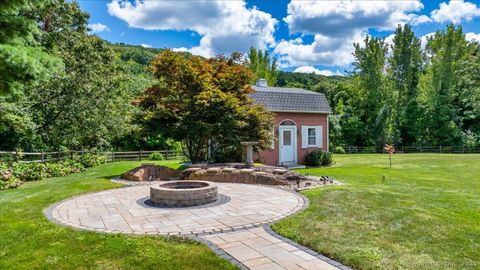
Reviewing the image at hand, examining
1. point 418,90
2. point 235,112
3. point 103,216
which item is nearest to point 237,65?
point 235,112

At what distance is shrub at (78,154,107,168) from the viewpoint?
17930 millimetres

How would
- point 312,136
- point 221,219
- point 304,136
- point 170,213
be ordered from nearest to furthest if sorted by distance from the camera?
point 221,219, point 170,213, point 304,136, point 312,136

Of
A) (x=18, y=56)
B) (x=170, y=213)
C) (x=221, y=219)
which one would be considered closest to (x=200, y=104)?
(x=170, y=213)

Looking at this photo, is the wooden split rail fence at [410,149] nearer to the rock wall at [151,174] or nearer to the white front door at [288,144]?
the white front door at [288,144]

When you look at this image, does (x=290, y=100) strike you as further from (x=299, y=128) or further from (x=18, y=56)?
(x=18, y=56)

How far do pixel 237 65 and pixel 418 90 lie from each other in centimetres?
2756

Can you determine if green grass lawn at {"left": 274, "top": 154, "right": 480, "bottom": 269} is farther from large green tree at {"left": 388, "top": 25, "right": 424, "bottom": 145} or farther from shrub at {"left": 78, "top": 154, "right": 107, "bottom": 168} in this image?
large green tree at {"left": 388, "top": 25, "right": 424, "bottom": 145}

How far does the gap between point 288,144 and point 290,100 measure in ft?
7.53

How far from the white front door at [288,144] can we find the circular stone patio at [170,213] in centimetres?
841

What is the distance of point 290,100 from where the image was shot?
17578 mm

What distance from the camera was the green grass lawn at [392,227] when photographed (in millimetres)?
4237

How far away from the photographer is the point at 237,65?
43.8ft

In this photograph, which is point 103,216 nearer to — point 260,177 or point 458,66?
point 260,177

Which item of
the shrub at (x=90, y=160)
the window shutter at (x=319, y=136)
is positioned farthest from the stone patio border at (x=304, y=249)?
the shrub at (x=90, y=160)
